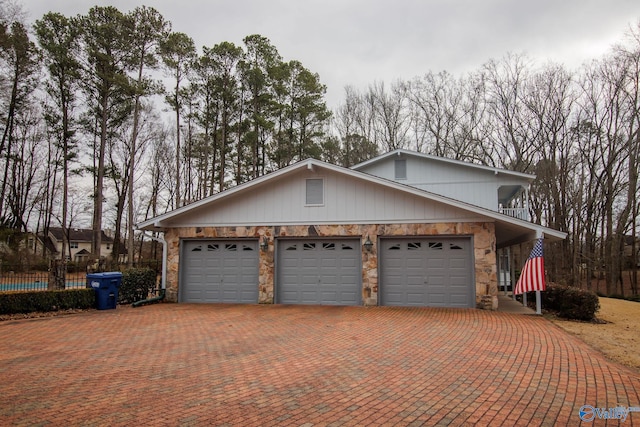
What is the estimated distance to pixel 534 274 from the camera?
10.1 meters

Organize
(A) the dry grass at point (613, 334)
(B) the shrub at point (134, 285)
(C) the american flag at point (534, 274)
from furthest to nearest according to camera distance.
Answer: (B) the shrub at point (134, 285) → (C) the american flag at point (534, 274) → (A) the dry grass at point (613, 334)

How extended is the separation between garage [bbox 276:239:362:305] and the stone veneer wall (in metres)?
0.30

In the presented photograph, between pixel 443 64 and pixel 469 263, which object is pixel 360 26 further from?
pixel 443 64

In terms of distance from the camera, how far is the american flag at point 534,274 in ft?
32.6

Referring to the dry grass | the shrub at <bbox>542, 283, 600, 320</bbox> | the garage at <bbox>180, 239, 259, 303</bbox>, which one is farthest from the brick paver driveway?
the garage at <bbox>180, 239, 259, 303</bbox>

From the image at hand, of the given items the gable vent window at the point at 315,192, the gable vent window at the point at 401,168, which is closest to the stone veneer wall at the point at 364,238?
the gable vent window at the point at 315,192

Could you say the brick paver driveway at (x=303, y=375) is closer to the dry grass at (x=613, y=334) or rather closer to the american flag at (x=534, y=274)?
the dry grass at (x=613, y=334)

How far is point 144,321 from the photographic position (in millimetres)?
9297

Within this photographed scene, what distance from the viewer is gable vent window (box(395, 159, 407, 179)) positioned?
1823 centimetres

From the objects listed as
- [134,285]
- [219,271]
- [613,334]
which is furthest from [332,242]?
[613,334]

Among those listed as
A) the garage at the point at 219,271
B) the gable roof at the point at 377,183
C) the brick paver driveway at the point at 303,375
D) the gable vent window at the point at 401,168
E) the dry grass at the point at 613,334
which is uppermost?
the gable vent window at the point at 401,168

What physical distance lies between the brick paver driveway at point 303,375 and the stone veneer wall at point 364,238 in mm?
2535

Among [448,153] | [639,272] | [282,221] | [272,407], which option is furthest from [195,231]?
[639,272]

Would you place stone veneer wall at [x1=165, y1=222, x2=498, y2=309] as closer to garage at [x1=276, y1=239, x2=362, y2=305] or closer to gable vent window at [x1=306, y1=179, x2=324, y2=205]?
garage at [x1=276, y1=239, x2=362, y2=305]
